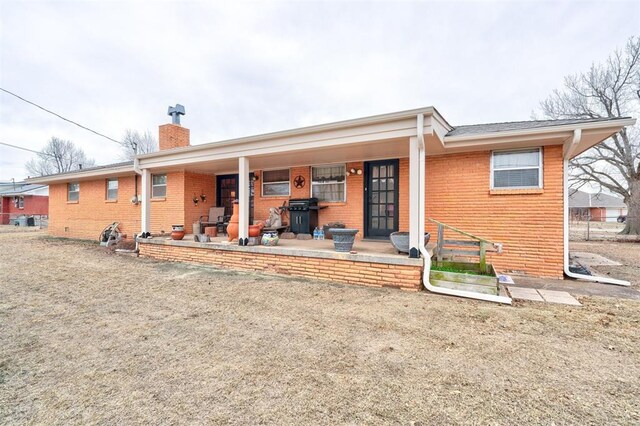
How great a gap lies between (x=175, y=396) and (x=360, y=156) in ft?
19.8

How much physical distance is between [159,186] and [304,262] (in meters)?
7.05

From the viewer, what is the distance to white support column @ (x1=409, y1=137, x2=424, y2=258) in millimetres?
4652

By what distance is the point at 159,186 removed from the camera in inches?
392

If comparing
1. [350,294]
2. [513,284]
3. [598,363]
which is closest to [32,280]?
[350,294]

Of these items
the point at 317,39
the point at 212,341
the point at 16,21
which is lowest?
the point at 212,341

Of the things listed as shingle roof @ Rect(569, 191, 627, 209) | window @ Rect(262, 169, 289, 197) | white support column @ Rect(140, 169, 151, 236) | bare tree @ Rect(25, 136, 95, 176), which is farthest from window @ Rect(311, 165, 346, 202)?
shingle roof @ Rect(569, 191, 627, 209)

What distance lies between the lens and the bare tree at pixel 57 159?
3934 cm

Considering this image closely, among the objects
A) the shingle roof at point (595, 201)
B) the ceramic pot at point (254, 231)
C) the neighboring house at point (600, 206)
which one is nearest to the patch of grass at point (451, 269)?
the ceramic pot at point (254, 231)

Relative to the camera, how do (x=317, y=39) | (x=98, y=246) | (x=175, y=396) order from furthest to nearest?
(x=317, y=39)
(x=98, y=246)
(x=175, y=396)

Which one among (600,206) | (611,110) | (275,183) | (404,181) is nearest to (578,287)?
(404,181)

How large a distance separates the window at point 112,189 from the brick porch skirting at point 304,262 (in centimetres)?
493

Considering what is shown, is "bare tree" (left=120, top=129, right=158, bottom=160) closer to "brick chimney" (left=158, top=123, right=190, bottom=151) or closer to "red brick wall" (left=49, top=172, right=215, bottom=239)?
"red brick wall" (left=49, top=172, right=215, bottom=239)

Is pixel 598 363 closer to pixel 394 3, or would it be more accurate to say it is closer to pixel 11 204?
pixel 394 3

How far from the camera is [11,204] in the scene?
1134 inches
